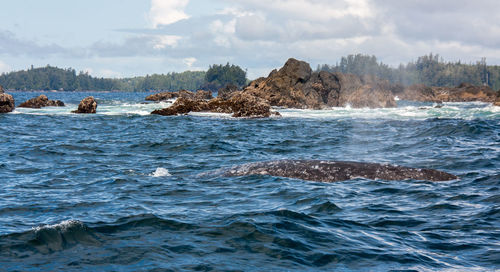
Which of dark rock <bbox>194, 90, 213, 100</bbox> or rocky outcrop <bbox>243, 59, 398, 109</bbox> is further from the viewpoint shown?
dark rock <bbox>194, 90, 213, 100</bbox>

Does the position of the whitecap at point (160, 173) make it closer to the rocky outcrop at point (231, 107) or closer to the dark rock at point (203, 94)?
the rocky outcrop at point (231, 107)

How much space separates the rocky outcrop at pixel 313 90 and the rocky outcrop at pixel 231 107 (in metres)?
12.2

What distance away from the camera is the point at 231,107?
120 ft

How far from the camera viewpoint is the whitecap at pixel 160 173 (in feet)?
35.3

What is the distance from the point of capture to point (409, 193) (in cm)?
860

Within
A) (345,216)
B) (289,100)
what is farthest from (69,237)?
(289,100)

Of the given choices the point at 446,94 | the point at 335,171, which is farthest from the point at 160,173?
the point at 446,94

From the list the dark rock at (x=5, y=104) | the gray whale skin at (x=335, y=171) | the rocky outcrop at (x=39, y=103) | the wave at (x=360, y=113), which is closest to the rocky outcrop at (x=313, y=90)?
the wave at (x=360, y=113)

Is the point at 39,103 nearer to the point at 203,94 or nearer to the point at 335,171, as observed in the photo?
the point at 203,94

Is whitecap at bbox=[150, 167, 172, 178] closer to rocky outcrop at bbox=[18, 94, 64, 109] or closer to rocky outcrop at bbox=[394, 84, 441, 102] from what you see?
rocky outcrop at bbox=[18, 94, 64, 109]

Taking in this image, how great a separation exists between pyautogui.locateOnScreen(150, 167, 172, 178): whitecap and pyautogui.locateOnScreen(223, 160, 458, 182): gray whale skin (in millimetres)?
1500

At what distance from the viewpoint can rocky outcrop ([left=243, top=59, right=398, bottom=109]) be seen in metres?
48.8

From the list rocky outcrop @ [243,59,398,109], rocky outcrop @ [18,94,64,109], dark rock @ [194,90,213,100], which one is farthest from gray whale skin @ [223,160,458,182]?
dark rock @ [194,90,213,100]

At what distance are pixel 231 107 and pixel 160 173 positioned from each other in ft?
84.4
